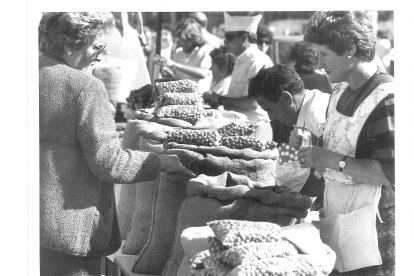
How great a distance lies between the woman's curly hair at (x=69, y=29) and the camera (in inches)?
104

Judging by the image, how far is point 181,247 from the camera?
2645mm

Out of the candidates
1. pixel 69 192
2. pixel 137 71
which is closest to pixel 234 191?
pixel 69 192

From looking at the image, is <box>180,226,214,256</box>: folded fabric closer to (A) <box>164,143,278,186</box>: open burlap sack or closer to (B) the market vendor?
(A) <box>164,143,278,186</box>: open burlap sack

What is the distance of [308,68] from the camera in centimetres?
634

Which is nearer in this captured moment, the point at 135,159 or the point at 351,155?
the point at 351,155

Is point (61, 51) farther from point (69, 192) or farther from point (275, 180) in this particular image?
point (275, 180)

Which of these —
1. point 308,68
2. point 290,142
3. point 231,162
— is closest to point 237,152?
point 231,162

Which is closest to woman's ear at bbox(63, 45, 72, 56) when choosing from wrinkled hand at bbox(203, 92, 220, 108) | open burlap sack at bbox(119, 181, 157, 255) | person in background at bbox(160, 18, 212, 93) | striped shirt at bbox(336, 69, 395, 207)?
open burlap sack at bbox(119, 181, 157, 255)

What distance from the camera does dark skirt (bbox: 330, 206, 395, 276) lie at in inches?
93.3

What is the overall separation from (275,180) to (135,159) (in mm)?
484

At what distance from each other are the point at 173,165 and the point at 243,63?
2750 millimetres

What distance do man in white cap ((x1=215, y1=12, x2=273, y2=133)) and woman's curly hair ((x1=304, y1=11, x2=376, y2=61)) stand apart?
234cm

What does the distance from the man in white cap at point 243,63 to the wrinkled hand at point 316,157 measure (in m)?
2.32
